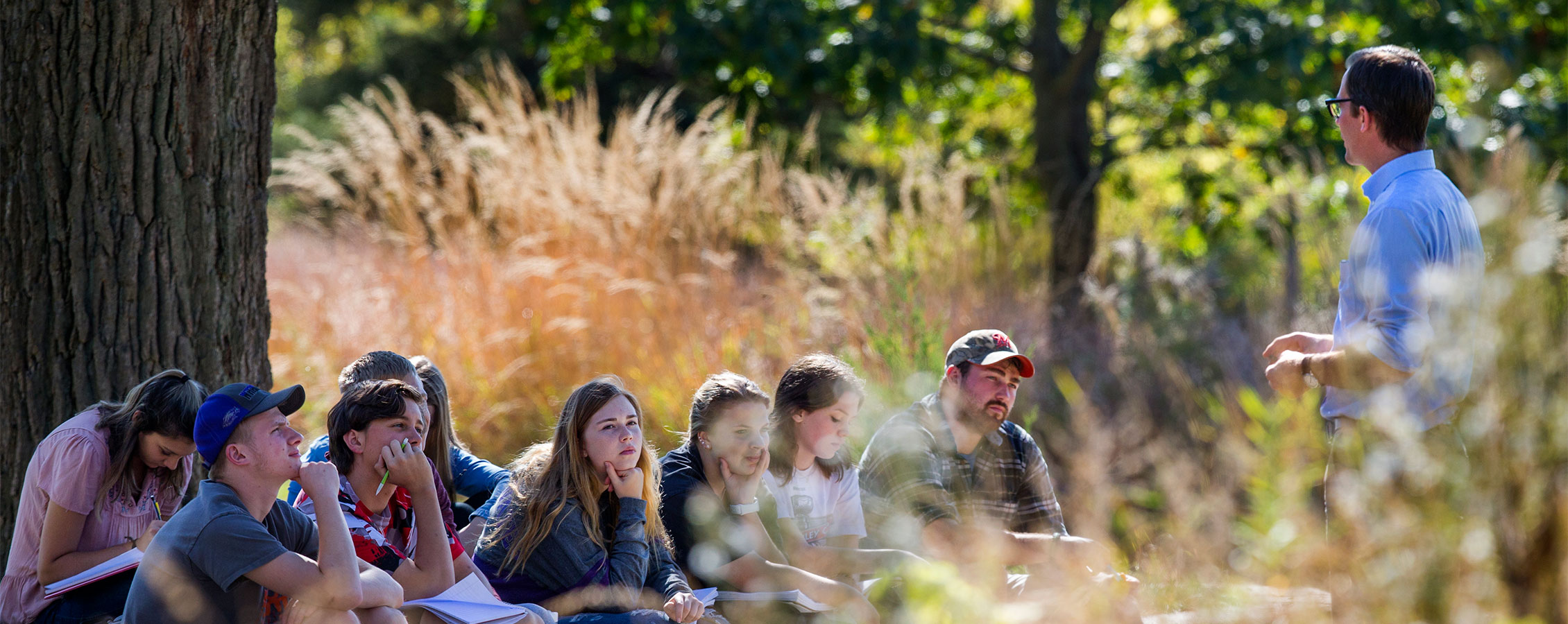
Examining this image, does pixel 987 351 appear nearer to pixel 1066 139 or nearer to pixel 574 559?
pixel 574 559

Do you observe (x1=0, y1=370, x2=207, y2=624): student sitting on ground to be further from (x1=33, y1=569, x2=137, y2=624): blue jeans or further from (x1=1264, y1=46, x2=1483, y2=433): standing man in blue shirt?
(x1=1264, y1=46, x2=1483, y2=433): standing man in blue shirt

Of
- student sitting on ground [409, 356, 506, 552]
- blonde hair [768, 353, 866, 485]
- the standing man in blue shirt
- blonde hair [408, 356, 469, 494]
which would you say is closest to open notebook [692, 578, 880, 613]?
blonde hair [768, 353, 866, 485]

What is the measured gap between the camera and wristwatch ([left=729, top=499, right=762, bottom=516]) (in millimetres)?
3178

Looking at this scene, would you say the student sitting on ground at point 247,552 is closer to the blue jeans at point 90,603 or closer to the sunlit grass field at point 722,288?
the blue jeans at point 90,603

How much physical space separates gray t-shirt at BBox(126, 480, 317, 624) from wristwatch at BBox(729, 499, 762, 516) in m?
1.13

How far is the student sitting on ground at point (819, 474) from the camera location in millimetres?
3344

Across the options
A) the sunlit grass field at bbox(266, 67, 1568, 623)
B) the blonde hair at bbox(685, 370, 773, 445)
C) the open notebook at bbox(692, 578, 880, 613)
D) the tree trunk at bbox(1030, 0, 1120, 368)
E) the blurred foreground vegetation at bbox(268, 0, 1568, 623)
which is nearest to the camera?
the blurred foreground vegetation at bbox(268, 0, 1568, 623)

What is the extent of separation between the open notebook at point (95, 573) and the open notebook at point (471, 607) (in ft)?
2.20

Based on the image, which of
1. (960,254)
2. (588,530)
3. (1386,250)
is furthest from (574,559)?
(960,254)

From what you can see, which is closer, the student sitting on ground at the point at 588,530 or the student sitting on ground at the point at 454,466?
the student sitting on ground at the point at 588,530

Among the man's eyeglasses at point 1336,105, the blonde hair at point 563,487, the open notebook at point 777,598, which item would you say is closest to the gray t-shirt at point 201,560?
the blonde hair at point 563,487

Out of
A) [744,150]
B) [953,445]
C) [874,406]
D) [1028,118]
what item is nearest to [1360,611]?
[953,445]

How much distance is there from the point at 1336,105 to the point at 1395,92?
131 mm

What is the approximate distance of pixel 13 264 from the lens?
337cm
